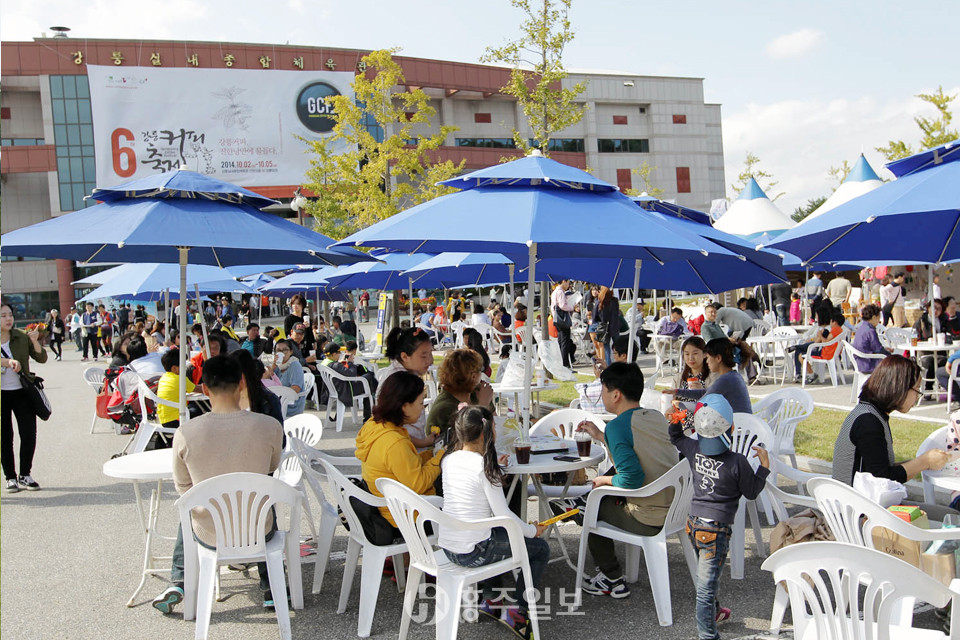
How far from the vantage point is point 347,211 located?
24625 mm

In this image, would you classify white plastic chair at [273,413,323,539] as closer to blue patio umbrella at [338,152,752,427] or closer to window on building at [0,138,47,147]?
blue patio umbrella at [338,152,752,427]

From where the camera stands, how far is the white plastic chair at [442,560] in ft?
12.1

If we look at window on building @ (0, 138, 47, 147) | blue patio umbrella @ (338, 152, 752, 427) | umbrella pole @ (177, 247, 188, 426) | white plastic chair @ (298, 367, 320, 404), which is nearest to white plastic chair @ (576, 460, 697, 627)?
blue patio umbrella @ (338, 152, 752, 427)

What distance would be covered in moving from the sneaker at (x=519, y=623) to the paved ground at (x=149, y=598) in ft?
0.61

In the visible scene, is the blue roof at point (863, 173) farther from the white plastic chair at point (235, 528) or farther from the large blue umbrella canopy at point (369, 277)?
the white plastic chair at point (235, 528)

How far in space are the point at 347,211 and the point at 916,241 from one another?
67.6 ft

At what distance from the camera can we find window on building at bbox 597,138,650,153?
57.9 metres

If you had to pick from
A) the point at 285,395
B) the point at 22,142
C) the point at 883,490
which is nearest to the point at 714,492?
the point at 883,490

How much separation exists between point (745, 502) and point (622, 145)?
56178 mm

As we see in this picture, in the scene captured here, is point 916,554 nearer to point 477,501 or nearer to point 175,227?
point 477,501

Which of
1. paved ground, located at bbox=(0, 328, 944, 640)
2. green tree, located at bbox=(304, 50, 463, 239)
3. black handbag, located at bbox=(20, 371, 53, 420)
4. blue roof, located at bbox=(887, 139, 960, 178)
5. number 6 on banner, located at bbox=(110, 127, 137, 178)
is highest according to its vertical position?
number 6 on banner, located at bbox=(110, 127, 137, 178)

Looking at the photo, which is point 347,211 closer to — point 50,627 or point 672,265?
point 672,265

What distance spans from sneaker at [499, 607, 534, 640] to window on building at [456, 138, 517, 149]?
50431 millimetres

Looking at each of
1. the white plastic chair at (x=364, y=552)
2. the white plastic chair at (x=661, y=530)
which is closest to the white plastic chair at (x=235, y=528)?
the white plastic chair at (x=364, y=552)
